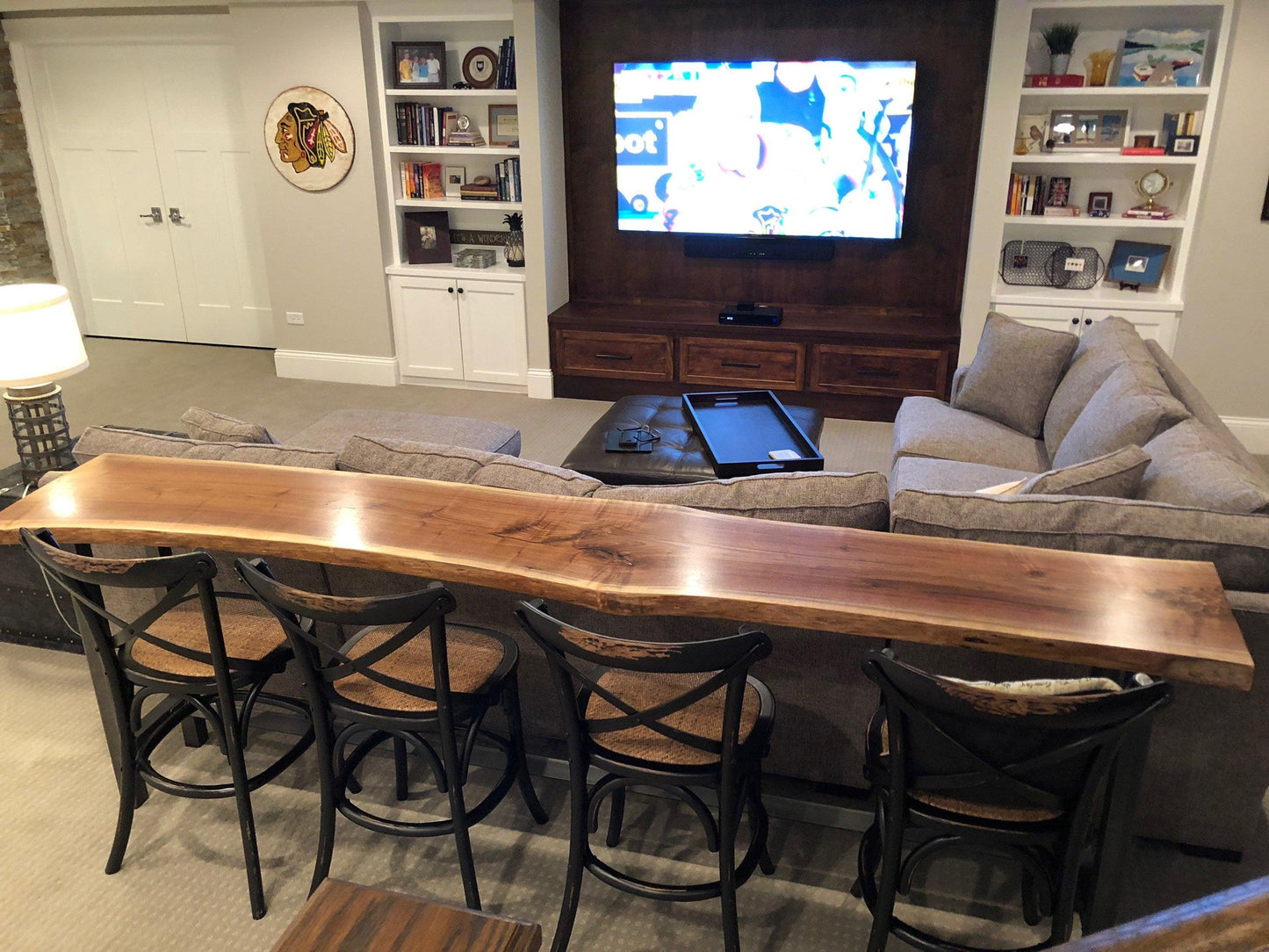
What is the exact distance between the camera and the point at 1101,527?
7.12ft

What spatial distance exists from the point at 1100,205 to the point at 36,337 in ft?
16.2

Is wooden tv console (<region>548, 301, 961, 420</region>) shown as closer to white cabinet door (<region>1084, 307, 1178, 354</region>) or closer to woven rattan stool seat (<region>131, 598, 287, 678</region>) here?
white cabinet door (<region>1084, 307, 1178, 354</region>)

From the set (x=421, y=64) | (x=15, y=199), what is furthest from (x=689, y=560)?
(x=15, y=199)

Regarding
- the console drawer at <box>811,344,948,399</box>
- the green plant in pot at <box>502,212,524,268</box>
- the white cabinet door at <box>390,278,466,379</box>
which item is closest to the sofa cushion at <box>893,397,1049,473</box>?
the console drawer at <box>811,344,948,399</box>

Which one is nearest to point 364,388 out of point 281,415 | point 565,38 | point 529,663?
point 281,415

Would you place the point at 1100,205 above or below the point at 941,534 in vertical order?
above

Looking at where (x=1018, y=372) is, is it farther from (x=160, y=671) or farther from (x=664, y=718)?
(x=160, y=671)

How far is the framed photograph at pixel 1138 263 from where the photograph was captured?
5113 millimetres

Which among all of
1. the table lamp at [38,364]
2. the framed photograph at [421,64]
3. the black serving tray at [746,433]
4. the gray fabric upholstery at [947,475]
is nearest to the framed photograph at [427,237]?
the framed photograph at [421,64]

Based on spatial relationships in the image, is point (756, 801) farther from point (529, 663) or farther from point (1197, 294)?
point (1197, 294)

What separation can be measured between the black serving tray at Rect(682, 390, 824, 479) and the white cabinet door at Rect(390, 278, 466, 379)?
6.95ft

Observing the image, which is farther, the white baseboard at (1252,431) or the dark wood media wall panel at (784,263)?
the dark wood media wall panel at (784,263)

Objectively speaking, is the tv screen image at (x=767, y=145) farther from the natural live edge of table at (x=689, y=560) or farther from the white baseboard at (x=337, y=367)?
the natural live edge of table at (x=689, y=560)

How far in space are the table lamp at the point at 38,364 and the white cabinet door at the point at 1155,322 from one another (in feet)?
15.1
